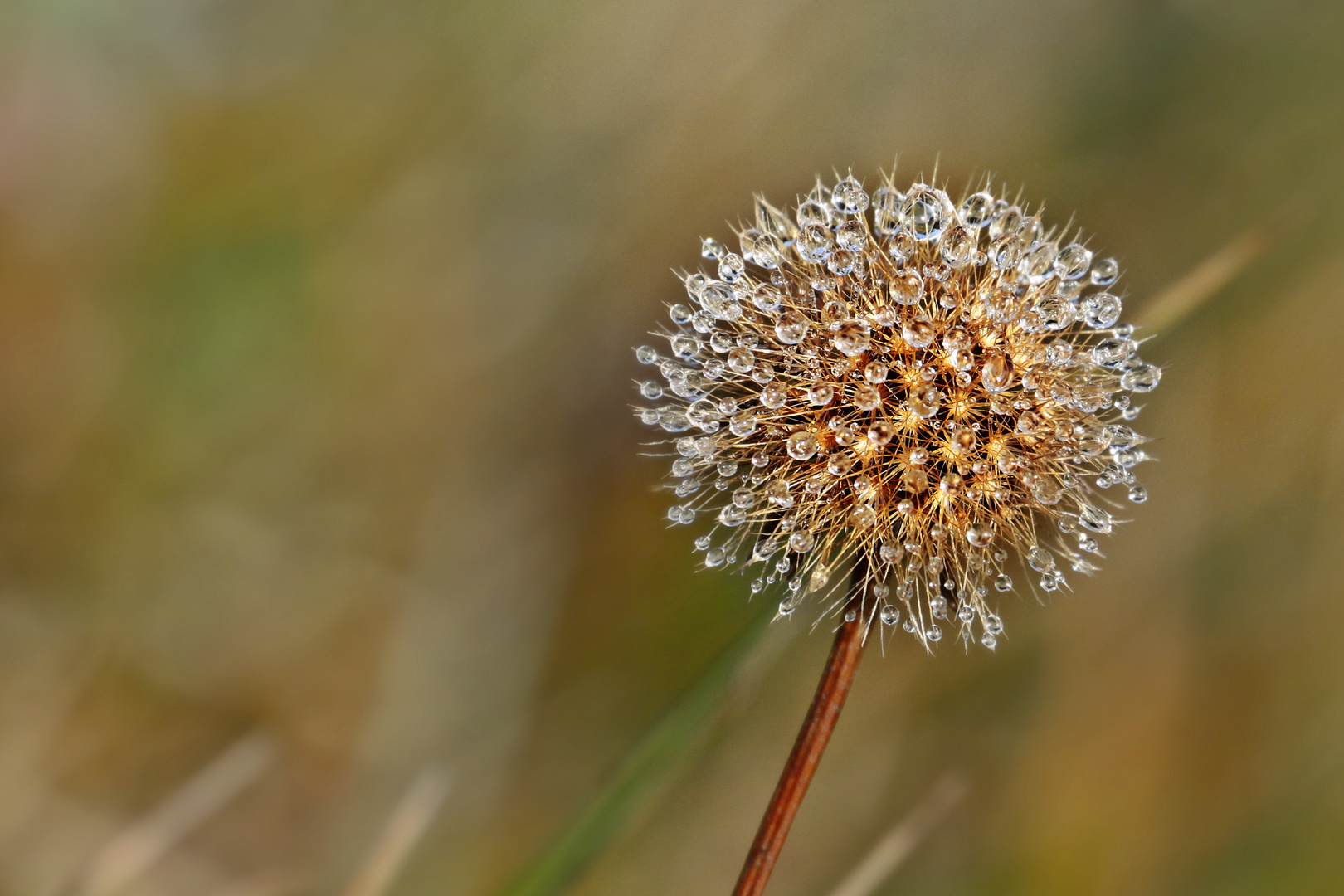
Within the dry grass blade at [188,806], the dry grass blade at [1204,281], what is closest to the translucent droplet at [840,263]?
the dry grass blade at [1204,281]

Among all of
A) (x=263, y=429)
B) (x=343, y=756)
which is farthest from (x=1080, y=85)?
(x=343, y=756)

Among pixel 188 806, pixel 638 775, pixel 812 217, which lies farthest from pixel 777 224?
pixel 188 806

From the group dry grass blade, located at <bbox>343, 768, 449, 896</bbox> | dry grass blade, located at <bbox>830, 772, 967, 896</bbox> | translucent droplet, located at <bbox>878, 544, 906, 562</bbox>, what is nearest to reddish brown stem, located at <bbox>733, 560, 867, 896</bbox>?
translucent droplet, located at <bbox>878, 544, 906, 562</bbox>

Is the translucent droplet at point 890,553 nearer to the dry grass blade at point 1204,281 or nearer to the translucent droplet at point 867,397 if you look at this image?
the translucent droplet at point 867,397

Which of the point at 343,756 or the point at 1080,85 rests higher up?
the point at 1080,85

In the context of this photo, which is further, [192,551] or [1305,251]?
[192,551]

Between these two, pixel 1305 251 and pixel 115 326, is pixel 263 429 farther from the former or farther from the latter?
pixel 1305 251

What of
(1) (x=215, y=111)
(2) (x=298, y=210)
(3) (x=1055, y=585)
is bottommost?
(3) (x=1055, y=585)
